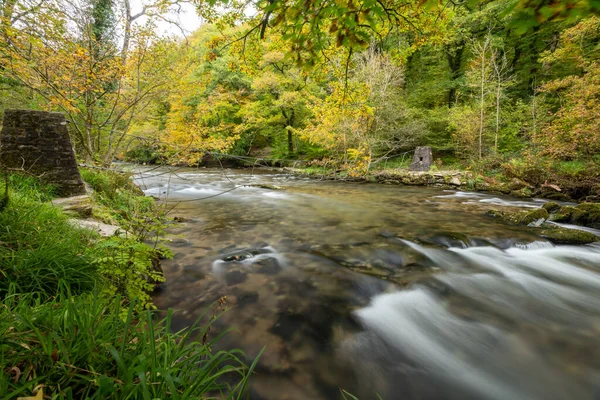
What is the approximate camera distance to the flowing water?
203cm

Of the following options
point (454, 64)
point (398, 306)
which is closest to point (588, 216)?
point (398, 306)

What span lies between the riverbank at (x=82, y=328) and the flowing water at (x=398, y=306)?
507 mm

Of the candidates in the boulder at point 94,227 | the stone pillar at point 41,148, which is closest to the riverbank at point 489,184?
the boulder at point 94,227

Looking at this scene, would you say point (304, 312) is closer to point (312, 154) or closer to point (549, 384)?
point (549, 384)

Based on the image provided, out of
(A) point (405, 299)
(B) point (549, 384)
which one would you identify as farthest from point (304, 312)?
(B) point (549, 384)

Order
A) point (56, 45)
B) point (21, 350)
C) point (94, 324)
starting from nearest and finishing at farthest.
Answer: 1. point (21, 350)
2. point (94, 324)
3. point (56, 45)

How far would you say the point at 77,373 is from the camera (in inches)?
43.7

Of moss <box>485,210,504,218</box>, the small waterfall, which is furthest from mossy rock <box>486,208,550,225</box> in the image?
the small waterfall

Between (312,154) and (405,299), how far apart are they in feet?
61.3

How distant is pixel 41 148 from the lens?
3.93m

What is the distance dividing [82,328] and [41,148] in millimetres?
4184

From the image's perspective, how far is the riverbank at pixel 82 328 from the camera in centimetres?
107

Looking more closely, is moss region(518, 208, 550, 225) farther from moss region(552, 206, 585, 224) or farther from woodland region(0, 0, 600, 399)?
moss region(552, 206, 585, 224)

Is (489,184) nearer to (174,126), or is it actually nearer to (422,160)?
(422,160)
